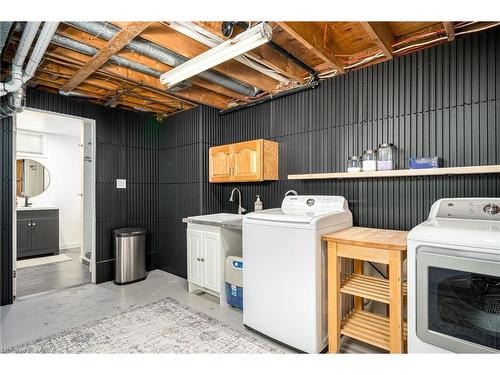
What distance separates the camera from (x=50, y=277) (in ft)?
12.9

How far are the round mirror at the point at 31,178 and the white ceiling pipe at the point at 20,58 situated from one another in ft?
12.4

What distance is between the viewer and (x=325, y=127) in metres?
2.79

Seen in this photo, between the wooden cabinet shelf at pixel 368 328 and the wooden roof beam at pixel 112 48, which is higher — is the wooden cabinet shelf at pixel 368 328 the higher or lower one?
the lower one

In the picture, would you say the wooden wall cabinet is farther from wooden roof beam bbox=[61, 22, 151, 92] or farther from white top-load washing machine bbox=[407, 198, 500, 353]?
white top-load washing machine bbox=[407, 198, 500, 353]

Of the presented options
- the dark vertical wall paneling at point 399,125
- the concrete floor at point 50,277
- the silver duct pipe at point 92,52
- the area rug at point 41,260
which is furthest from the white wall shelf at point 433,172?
the area rug at point 41,260

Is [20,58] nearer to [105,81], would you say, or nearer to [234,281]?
Result: [105,81]

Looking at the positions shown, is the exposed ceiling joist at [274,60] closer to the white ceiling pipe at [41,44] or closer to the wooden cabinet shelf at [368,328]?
the white ceiling pipe at [41,44]

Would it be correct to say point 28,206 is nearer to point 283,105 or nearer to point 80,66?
point 80,66

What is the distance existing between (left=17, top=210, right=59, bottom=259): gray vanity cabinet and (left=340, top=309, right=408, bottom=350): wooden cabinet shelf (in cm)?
557

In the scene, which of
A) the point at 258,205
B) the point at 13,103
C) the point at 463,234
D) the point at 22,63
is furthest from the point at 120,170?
the point at 463,234

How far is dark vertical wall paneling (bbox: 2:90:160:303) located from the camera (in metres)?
3.75

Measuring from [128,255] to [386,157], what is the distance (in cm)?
343

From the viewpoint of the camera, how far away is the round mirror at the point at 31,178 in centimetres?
528
